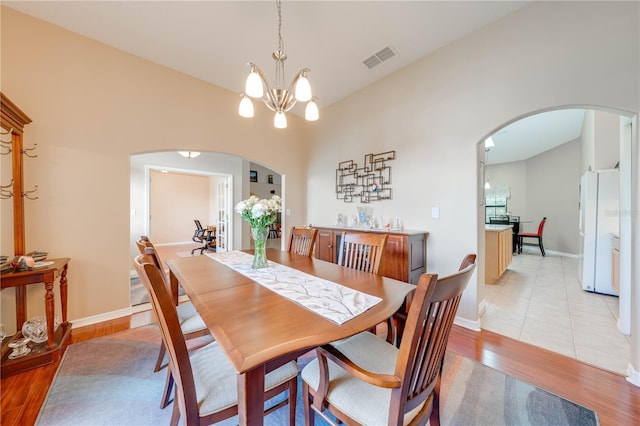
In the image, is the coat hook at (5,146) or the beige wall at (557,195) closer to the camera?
the coat hook at (5,146)

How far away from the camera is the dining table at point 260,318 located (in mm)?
787

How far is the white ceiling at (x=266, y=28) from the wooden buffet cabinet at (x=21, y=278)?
1.20 meters

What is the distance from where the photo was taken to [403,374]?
80 cm

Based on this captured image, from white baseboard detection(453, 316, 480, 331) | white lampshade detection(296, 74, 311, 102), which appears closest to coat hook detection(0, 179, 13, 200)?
white lampshade detection(296, 74, 311, 102)

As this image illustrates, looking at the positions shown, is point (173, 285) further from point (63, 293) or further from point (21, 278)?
point (63, 293)

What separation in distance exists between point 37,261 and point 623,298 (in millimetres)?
5655

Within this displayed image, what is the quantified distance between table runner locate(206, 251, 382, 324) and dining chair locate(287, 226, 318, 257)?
1.89 feet

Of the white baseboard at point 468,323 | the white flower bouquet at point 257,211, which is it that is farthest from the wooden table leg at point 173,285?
the white baseboard at point 468,323

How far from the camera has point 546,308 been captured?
2.87 meters

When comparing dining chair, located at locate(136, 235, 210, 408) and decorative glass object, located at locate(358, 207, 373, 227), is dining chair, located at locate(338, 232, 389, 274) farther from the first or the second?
decorative glass object, located at locate(358, 207, 373, 227)

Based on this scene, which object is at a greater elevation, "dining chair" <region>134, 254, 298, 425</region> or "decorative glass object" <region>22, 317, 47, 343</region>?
"dining chair" <region>134, 254, 298, 425</region>

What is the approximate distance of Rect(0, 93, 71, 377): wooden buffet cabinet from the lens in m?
1.80

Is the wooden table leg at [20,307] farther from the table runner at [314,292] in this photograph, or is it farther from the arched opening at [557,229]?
the arched opening at [557,229]

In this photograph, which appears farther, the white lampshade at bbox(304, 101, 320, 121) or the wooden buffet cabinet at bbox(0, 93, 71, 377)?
the white lampshade at bbox(304, 101, 320, 121)
